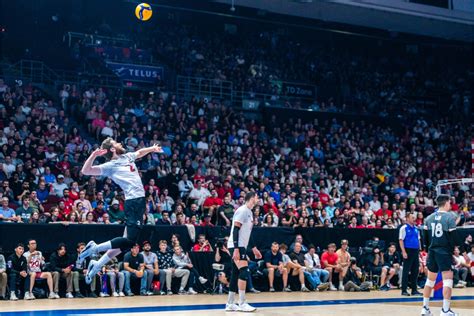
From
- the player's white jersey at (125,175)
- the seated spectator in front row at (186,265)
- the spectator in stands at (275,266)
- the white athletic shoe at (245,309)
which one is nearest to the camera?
the player's white jersey at (125,175)

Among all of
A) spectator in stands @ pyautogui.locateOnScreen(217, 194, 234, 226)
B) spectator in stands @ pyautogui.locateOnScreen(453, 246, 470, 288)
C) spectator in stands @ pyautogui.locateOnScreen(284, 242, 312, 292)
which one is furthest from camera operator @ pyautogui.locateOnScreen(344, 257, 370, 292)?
spectator in stands @ pyautogui.locateOnScreen(217, 194, 234, 226)

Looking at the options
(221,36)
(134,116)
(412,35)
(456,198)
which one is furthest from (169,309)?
(412,35)

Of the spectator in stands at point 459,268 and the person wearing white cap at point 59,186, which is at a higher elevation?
the person wearing white cap at point 59,186

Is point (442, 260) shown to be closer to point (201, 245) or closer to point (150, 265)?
point (150, 265)

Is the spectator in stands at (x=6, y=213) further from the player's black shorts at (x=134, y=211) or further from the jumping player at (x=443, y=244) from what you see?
the jumping player at (x=443, y=244)

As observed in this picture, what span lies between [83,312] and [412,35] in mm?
33688

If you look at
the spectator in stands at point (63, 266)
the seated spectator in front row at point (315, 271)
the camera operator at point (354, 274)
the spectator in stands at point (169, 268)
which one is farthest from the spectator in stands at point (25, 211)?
the camera operator at point (354, 274)

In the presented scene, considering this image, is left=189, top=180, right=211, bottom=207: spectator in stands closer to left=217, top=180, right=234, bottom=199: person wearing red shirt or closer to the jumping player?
left=217, top=180, right=234, bottom=199: person wearing red shirt

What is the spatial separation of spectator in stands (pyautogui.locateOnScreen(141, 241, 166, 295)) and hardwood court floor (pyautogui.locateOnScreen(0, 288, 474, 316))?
1016mm

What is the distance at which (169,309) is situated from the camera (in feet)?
54.2

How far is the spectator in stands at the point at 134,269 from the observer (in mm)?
21094

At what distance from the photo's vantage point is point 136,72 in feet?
114

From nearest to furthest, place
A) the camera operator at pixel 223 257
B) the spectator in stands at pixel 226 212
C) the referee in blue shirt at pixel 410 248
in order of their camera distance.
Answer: the referee in blue shirt at pixel 410 248
the camera operator at pixel 223 257
the spectator in stands at pixel 226 212

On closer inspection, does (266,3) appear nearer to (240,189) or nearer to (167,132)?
(167,132)
